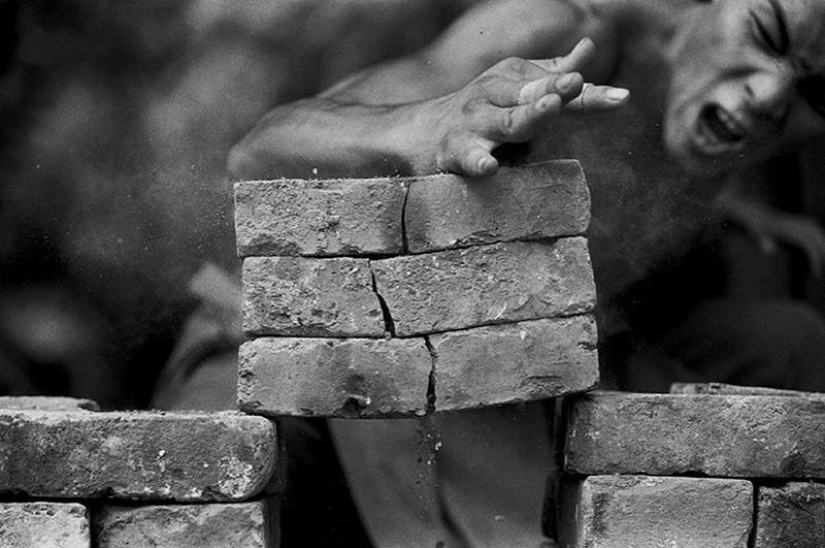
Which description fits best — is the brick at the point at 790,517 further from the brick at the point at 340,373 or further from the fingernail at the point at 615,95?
the fingernail at the point at 615,95

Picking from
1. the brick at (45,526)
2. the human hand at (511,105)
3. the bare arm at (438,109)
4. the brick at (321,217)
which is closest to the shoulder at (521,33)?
the bare arm at (438,109)

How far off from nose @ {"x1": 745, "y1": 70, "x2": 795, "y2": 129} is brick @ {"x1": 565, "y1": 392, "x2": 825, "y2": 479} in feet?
5.94

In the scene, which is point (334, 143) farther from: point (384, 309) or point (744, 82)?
point (744, 82)

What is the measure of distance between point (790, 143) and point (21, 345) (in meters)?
3.50

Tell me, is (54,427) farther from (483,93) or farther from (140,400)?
(140,400)

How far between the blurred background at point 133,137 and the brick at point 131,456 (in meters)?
1.85

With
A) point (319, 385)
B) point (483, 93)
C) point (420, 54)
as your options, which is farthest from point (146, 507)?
point (420, 54)

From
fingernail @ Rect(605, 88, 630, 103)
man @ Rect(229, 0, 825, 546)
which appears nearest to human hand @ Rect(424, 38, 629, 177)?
fingernail @ Rect(605, 88, 630, 103)

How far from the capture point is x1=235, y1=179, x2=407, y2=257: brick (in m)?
4.21

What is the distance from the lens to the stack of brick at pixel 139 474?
4242 millimetres

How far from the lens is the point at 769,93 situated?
19.0 ft

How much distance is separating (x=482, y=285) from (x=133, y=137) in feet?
8.05

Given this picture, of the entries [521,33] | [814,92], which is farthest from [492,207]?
[814,92]

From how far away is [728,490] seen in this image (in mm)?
4344
